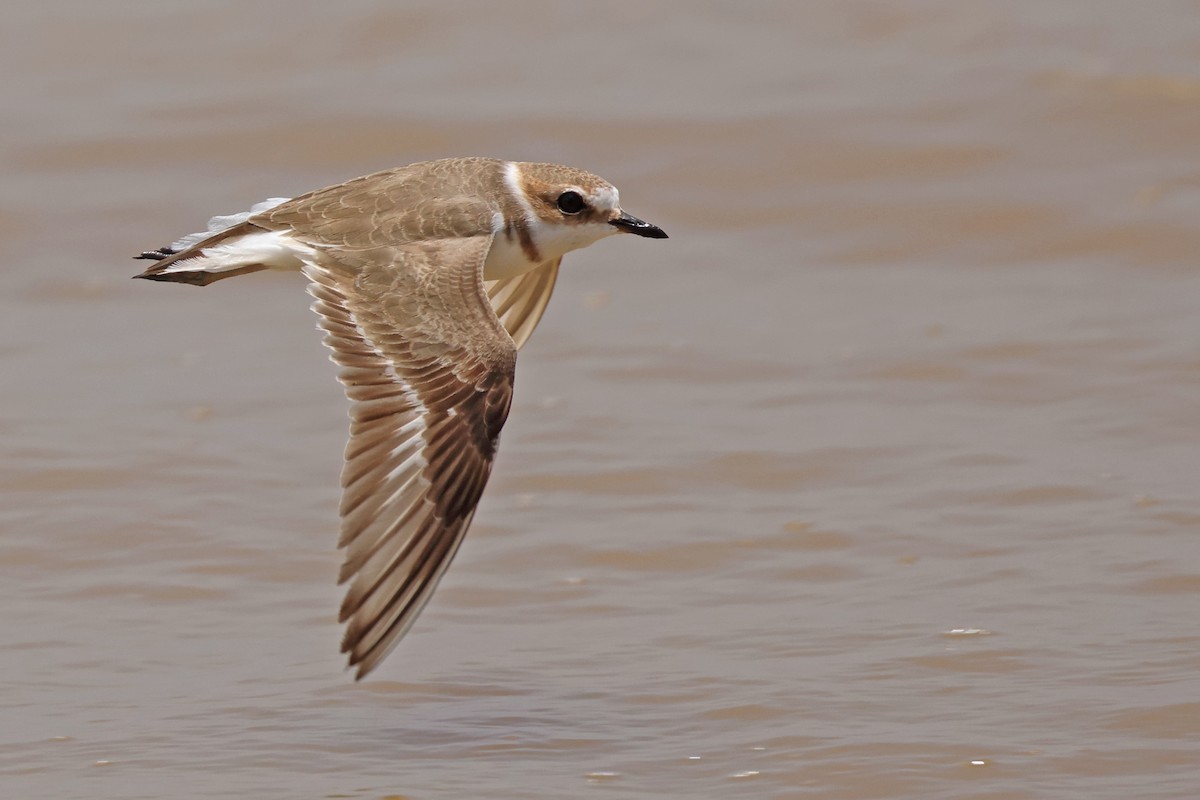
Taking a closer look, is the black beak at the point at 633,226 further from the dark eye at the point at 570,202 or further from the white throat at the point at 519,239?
the dark eye at the point at 570,202

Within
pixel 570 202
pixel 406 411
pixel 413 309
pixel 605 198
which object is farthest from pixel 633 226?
pixel 406 411

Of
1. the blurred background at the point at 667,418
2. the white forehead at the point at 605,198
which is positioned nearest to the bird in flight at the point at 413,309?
the white forehead at the point at 605,198

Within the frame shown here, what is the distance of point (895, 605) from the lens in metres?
6.19

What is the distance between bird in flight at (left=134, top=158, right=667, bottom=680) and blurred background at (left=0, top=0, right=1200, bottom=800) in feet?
2.20

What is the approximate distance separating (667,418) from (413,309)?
236 centimetres

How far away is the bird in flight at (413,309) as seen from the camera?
16.2 feet

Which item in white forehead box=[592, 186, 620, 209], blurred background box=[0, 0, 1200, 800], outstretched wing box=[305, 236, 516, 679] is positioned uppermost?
white forehead box=[592, 186, 620, 209]

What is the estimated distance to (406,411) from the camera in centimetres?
524

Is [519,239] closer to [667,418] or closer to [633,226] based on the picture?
[633,226]

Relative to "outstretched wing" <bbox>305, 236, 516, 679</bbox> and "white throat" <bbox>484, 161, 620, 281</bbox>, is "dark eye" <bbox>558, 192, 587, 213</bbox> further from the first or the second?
"outstretched wing" <bbox>305, 236, 516, 679</bbox>

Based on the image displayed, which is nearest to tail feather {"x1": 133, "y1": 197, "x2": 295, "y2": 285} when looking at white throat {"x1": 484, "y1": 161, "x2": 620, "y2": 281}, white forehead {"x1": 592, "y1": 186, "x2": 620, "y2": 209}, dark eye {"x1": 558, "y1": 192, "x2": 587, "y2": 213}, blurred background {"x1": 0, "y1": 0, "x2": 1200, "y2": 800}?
white throat {"x1": 484, "y1": 161, "x2": 620, "y2": 281}

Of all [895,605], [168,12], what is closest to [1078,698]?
[895,605]

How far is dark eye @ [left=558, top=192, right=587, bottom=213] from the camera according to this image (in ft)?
20.4

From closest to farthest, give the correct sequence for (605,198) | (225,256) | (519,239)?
(225,256) → (519,239) → (605,198)
